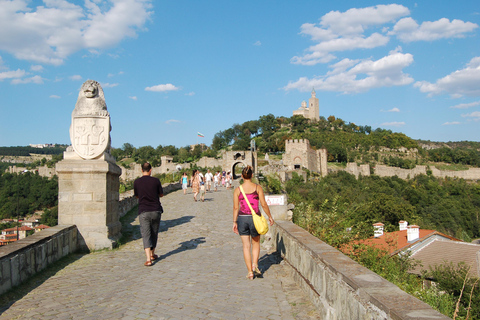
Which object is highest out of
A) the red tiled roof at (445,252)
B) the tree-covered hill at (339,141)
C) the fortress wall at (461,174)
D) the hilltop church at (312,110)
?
the hilltop church at (312,110)

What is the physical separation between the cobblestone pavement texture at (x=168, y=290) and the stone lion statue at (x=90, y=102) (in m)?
A: 2.47

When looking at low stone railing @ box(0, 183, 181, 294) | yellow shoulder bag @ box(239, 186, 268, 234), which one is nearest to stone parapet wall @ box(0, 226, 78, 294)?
low stone railing @ box(0, 183, 181, 294)

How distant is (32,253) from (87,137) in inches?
104

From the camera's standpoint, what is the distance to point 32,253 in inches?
186

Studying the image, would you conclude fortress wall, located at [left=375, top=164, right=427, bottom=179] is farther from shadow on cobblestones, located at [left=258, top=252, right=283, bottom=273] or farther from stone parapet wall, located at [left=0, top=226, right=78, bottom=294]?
stone parapet wall, located at [left=0, top=226, right=78, bottom=294]

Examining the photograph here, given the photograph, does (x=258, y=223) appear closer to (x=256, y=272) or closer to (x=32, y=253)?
(x=256, y=272)

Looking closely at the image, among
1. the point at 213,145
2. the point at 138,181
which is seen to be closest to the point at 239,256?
the point at 138,181

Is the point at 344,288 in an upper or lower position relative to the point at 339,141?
lower

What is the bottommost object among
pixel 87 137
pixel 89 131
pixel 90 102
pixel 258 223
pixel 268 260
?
pixel 268 260

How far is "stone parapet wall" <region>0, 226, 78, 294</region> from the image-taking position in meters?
4.04

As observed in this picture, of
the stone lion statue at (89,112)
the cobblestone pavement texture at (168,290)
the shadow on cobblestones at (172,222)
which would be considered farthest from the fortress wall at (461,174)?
the stone lion statue at (89,112)

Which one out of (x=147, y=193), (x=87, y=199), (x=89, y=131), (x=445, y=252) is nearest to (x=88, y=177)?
(x=87, y=199)

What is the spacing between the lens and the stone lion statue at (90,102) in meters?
Answer: 6.93

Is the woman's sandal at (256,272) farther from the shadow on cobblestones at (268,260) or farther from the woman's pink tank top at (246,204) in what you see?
the woman's pink tank top at (246,204)
